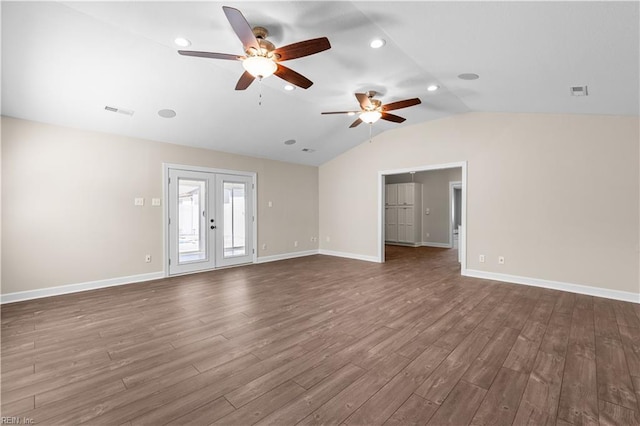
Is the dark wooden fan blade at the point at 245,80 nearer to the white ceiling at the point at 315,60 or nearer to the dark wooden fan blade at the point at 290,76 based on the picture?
the dark wooden fan blade at the point at 290,76

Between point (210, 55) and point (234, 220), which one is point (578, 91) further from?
point (234, 220)

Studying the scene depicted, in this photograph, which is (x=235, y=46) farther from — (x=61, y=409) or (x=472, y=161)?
(x=472, y=161)

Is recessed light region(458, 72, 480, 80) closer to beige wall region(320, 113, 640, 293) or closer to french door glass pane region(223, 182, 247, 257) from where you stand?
beige wall region(320, 113, 640, 293)

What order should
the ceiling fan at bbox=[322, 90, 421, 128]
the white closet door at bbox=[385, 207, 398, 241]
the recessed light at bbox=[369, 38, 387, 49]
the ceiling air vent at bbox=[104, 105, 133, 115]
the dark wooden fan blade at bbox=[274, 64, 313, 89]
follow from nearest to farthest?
1. the dark wooden fan blade at bbox=[274, 64, 313, 89]
2. the recessed light at bbox=[369, 38, 387, 49]
3. the ceiling fan at bbox=[322, 90, 421, 128]
4. the ceiling air vent at bbox=[104, 105, 133, 115]
5. the white closet door at bbox=[385, 207, 398, 241]

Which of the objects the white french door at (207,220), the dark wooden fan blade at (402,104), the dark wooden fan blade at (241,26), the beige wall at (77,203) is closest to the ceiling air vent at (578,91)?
the dark wooden fan blade at (402,104)

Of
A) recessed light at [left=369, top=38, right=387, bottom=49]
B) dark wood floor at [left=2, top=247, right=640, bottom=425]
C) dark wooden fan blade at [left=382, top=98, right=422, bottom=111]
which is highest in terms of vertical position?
recessed light at [left=369, top=38, right=387, bottom=49]

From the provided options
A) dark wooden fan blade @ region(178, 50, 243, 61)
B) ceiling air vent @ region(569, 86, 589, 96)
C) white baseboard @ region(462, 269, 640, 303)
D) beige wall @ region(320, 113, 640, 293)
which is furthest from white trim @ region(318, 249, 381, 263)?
dark wooden fan blade @ region(178, 50, 243, 61)

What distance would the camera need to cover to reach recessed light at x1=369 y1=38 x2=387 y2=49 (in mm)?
3025

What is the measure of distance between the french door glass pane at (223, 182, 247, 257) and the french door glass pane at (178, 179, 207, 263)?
0.52 m

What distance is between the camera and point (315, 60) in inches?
138

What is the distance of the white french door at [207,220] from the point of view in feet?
18.3

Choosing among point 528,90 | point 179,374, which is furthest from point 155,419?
point 528,90

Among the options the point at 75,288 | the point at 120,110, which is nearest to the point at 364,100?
the point at 120,110

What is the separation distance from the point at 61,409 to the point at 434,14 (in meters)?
4.14
